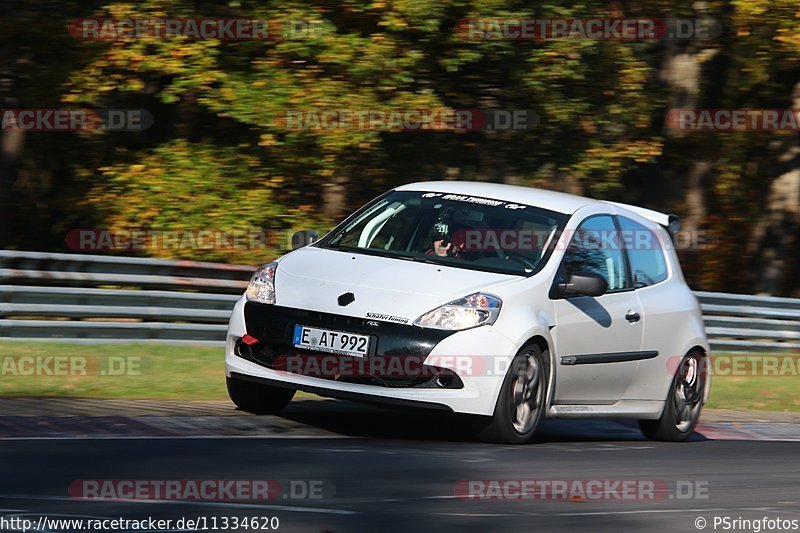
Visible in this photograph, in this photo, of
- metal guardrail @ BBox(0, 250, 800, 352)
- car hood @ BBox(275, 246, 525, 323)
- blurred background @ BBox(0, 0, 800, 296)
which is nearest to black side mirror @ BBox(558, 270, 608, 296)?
car hood @ BBox(275, 246, 525, 323)

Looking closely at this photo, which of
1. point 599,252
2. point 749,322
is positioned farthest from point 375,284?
point 749,322

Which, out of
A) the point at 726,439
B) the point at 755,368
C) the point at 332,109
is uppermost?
the point at 332,109

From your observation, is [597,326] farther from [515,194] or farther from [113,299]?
[113,299]

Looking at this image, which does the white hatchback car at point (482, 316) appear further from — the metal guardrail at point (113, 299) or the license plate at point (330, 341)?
the metal guardrail at point (113, 299)

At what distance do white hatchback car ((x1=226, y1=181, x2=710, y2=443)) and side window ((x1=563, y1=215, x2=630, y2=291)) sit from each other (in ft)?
0.04

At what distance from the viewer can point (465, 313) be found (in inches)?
326

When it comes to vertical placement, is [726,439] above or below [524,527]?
below

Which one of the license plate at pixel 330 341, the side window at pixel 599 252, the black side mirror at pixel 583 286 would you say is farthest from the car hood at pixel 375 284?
the side window at pixel 599 252

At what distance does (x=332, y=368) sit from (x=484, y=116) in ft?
34.9

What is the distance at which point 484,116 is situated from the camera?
60.6ft

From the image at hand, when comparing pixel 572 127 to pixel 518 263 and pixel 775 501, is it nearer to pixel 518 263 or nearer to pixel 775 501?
pixel 518 263

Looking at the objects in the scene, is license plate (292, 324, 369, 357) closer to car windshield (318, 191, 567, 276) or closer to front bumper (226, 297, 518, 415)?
front bumper (226, 297, 518, 415)

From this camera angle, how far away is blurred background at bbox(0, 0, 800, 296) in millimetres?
16828

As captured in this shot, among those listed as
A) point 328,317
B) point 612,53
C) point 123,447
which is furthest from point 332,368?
point 612,53
